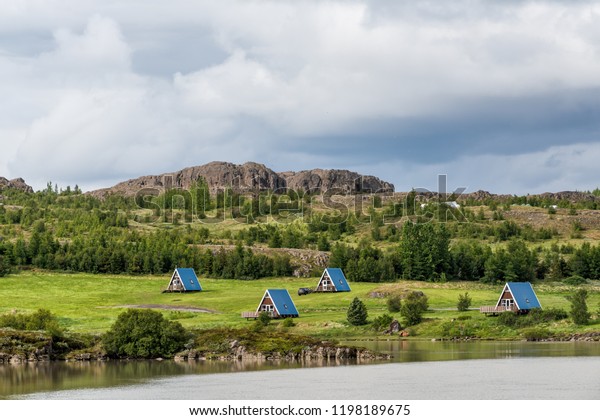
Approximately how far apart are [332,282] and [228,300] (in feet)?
45.5

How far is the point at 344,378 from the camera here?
54.3m

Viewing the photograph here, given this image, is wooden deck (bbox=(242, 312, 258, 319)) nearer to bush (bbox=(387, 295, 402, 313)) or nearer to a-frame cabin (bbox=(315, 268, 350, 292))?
bush (bbox=(387, 295, 402, 313))

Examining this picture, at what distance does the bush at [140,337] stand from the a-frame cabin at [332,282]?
162ft

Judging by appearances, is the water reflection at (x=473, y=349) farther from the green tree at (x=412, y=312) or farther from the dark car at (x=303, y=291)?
the dark car at (x=303, y=291)

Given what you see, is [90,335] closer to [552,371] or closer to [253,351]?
[253,351]

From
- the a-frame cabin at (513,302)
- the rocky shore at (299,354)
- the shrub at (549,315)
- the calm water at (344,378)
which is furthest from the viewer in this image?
the a-frame cabin at (513,302)

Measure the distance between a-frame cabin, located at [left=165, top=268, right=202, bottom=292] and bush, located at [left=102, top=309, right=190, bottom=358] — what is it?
50355 millimetres

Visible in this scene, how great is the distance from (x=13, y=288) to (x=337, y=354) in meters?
67.1

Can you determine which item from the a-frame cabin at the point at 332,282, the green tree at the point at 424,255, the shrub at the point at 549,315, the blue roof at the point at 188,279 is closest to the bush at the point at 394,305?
the shrub at the point at 549,315

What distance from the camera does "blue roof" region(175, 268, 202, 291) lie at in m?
124

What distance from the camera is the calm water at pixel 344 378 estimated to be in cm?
4728

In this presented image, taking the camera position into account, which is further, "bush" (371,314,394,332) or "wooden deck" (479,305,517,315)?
"wooden deck" (479,305,517,315)

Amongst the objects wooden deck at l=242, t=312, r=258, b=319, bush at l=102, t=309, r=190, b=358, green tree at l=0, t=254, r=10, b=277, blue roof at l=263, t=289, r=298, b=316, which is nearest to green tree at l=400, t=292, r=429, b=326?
blue roof at l=263, t=289, r=298, b=316

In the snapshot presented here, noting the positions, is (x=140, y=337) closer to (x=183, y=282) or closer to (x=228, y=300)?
(x=228, y=300)
